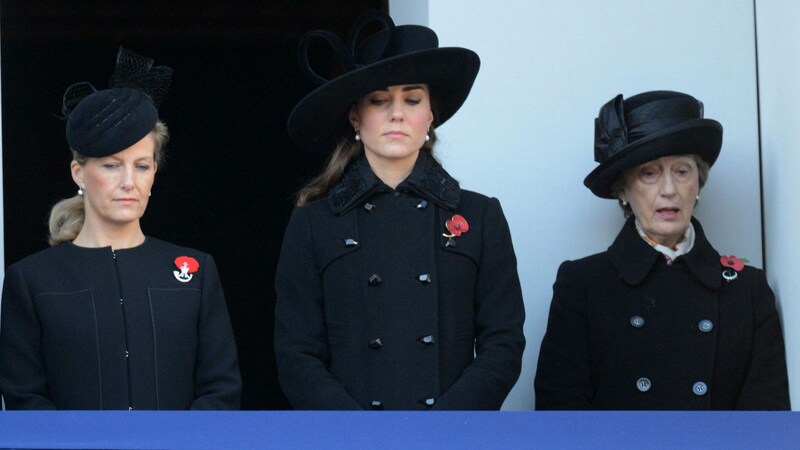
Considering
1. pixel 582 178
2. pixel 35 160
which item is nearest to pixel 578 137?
pixel 582 178

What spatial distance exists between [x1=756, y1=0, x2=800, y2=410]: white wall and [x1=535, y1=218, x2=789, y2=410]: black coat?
10 centimetres

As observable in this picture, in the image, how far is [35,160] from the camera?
26.5 ft

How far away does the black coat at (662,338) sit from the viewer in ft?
17.0

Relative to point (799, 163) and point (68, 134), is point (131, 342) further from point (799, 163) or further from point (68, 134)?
point (799, 163)

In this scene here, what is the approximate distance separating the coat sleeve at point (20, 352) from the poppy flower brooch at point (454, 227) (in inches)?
46.8

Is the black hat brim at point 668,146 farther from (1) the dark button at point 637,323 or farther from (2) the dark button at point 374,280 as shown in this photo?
(2) the dark button at point 374,280

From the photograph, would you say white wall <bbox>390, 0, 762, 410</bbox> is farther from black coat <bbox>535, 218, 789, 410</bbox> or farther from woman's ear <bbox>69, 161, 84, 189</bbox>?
woman's ear <bbox>69, 161, 84, 189</bbox>

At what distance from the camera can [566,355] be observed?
526cm

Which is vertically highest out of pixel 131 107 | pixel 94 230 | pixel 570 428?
pixel 131 107

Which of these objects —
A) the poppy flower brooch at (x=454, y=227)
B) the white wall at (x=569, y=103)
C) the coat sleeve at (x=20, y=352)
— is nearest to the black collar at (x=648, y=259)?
the white wall at (x=569, y=103)

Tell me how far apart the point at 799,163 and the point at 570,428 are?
1971 millimetres

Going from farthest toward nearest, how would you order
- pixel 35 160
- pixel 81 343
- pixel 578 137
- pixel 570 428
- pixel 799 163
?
pixel 35 160, pixel 578 137, pixel 799 163, pixel 81 343, pixel 570 428

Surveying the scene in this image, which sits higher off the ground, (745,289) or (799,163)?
(799,163)

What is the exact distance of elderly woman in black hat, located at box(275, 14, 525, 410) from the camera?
185 inches
